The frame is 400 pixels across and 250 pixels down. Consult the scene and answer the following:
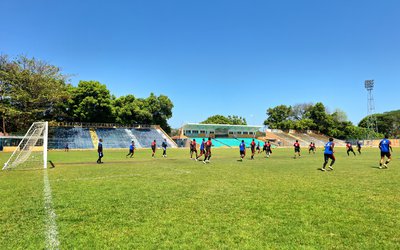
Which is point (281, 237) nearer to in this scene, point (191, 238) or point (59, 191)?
point (191, 238)

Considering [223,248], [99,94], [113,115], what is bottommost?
[223,248]

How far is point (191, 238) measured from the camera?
5137mm

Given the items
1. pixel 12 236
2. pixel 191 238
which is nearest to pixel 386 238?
pixel 191 238

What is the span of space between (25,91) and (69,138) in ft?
43.4

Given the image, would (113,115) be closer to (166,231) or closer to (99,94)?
(99,94)

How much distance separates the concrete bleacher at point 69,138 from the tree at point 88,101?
370cm

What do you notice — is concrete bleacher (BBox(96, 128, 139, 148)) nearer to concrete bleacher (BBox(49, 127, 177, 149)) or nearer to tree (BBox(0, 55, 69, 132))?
concrete bleacher (BBox(49, 127, 177, 149))

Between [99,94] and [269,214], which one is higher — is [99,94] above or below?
above

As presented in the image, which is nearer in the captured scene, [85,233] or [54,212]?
[85,233]

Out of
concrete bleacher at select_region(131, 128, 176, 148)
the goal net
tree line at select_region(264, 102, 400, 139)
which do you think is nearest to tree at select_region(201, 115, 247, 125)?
tree line at select_region(264, 102, 400, 139)

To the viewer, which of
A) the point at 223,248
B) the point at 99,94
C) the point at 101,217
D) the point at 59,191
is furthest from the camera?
the point at 99,94

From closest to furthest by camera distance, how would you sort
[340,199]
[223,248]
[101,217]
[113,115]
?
1. [223,248]
2. [101,217]
3. [340,199]
4. [113,115]

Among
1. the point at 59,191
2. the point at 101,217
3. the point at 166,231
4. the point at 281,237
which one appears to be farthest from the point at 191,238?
the point at 59,191

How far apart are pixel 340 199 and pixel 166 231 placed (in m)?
5.35
